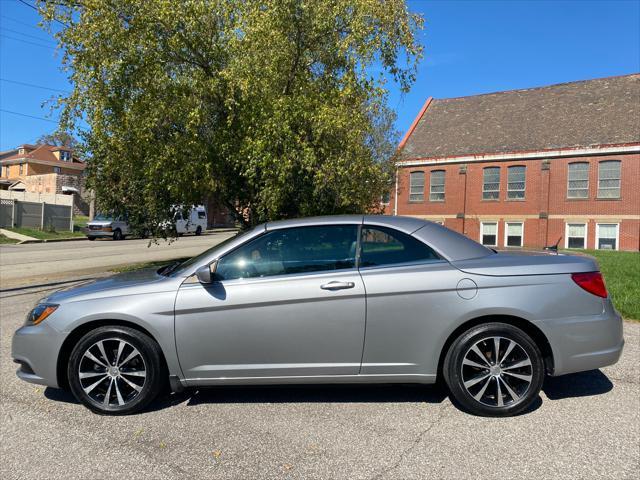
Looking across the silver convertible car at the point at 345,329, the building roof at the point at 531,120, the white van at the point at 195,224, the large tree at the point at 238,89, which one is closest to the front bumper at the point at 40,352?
the silver convertible car at the point at 345,329

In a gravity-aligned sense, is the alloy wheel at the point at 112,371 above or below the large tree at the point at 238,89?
below

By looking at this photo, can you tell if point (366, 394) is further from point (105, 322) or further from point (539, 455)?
point (105, 322)

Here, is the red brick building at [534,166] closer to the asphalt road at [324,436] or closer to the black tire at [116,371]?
the asphalt road at [324,436]

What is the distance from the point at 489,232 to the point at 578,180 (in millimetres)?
6020

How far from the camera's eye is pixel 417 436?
3455 mm

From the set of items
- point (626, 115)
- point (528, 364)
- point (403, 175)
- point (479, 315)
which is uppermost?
point (626, 115)

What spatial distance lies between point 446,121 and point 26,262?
28036 millimetres

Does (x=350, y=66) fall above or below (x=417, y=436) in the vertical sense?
above

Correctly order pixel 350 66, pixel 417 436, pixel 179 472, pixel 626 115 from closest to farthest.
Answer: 1. pixel 179 472
2. pixel 417 436
3. pixel 350 66
4. pixel 626 115

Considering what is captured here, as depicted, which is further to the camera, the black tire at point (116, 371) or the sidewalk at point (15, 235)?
the sidewalk at point (15, 235)

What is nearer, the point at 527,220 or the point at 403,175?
the point at 527,220

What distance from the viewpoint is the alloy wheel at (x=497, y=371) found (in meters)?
3.77

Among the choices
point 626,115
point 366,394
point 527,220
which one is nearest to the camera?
point 366,394

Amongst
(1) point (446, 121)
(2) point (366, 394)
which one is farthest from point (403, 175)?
(2) point (366, 394)
